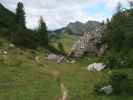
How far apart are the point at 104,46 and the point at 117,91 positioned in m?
67.0

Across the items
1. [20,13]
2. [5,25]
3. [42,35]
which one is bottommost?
[42,35]

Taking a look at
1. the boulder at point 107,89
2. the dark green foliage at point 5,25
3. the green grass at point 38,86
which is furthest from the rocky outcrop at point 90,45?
the boulder at point 107,89

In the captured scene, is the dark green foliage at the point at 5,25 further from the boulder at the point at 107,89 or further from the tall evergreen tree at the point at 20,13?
the boulder at the point at 107,89

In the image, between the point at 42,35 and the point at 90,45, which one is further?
the point at 42,35

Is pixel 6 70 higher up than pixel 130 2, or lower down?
lower down

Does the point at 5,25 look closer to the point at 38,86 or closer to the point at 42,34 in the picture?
the point at 42,34

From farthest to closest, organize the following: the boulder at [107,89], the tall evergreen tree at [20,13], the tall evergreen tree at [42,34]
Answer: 1. the tall evergreen tree at [42,34]
2. the tall evergreen tree at [20,13]
3. the boulder at [107,89]

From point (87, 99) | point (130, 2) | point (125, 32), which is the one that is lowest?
point (87, 99)

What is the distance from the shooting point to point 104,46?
102812mm

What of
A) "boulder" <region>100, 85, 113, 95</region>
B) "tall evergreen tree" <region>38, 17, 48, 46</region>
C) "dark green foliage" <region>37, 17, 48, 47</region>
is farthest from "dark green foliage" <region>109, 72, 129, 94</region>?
"tall evergreen tree" <region>38, 17, 48, 46</region>

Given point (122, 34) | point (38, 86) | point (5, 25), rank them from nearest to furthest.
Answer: point (38, 86) < point (122, 34) < point (5, 25)

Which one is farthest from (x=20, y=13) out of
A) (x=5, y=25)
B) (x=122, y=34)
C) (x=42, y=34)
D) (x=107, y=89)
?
(x=107, y=89)

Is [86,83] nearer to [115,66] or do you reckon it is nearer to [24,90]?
[24,90]

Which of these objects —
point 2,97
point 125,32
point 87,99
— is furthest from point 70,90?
point 125,32
